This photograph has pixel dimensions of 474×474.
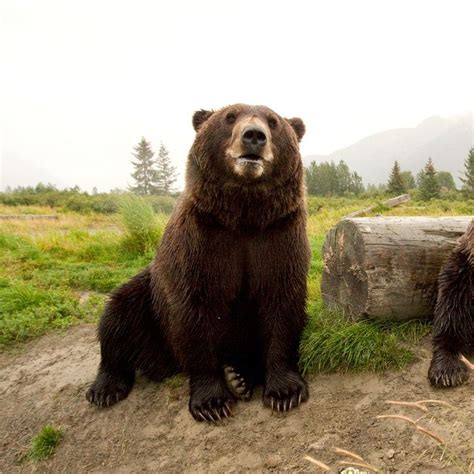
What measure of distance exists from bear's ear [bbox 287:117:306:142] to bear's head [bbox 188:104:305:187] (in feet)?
0.53

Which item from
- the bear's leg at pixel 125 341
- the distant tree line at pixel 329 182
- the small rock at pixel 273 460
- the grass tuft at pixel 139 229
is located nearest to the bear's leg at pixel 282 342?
the small rock at pixel 273 460

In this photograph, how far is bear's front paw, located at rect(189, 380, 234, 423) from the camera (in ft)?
9.48

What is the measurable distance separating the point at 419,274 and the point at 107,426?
95.7 inches

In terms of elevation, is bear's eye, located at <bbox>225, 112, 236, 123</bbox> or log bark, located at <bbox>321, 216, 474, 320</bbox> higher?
bear's eye, located at <bbox>225, 112, 236, 123</bbox>

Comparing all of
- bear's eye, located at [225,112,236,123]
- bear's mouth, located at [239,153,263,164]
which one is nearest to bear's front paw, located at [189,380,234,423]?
bear's mouth, located at [239,153,263,164]

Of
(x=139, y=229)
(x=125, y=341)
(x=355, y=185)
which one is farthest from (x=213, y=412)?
(x=355, y=185)

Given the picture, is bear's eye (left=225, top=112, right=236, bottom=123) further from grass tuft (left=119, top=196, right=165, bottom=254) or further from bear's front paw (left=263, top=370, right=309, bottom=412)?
grass tuft (left=119, top=196, right=165, bottom=254)

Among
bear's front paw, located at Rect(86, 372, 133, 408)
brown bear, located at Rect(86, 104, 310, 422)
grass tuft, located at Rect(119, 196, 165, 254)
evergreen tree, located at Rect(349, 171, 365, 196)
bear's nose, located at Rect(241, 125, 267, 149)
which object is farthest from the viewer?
evergreen tree, located at Rect(349, 171, 365, 196)

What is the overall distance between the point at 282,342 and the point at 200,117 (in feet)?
5.39

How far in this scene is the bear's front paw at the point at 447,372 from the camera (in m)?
2.53

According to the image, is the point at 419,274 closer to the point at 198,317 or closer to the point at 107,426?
the point at 198,317

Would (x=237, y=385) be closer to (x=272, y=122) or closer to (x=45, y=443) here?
(x=45, y=443)

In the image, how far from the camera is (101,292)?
6.39 metres

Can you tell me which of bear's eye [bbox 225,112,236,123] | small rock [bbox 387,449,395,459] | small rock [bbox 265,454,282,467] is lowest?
small rock [bbox 265,454,282,467]
